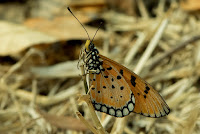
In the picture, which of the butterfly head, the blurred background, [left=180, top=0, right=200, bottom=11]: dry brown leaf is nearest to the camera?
the butterfly head

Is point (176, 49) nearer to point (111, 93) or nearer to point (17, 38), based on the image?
point (111, 93)

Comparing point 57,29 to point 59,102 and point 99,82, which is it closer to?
point 59,102

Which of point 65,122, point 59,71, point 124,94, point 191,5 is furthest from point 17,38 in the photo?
point 191,5

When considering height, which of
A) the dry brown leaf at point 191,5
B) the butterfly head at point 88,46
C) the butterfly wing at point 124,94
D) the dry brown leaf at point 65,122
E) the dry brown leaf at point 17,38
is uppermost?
the dry brown leaf at point 191,5

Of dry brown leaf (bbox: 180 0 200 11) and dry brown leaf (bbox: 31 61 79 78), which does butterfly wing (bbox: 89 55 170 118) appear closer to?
dry brown leaf (bbox: 31 61 79 78)

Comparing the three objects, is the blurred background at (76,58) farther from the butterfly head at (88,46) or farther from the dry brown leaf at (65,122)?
the butterfly head at (88,46)

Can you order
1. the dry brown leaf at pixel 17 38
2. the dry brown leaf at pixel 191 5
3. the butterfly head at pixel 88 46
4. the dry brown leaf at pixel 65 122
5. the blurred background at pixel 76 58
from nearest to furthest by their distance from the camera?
the butterfly head at pixel 88 46
the dry brown leaf at pixel 65 122
the blurred background at pixel 76 58
the dry brown leaf at pixel 17 38
the dry brown leaf at pixel 191 5

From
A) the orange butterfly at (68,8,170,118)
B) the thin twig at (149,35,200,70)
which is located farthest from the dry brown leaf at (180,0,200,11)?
the orange butterfly at (68,8,170,118)

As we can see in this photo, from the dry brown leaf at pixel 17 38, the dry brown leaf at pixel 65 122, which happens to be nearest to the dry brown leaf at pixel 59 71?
the dry brown leaf at pixel 17 38
